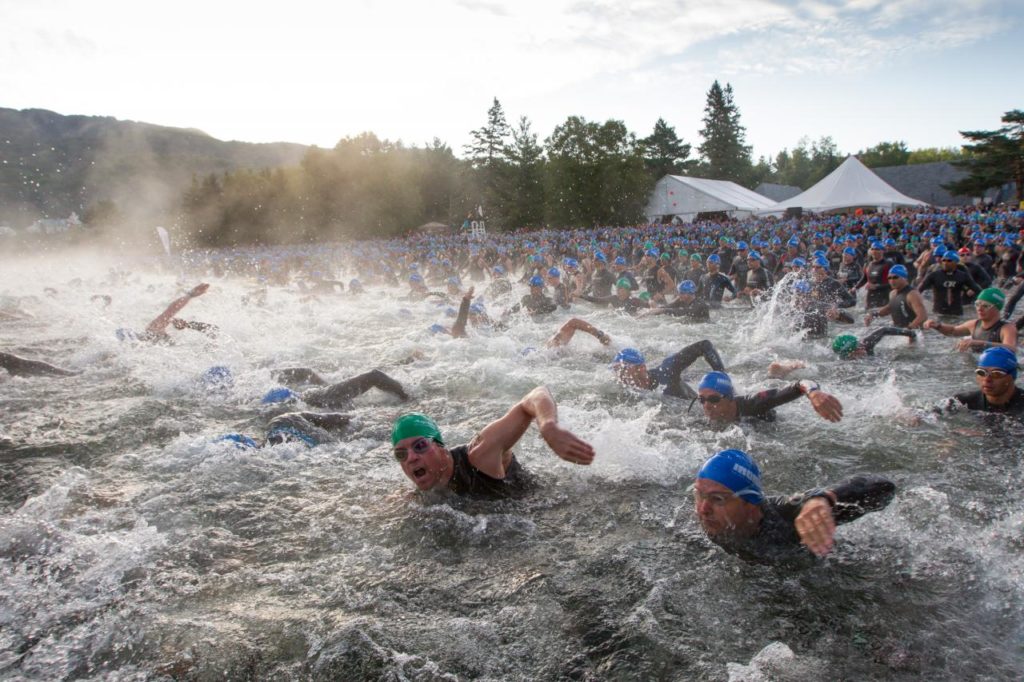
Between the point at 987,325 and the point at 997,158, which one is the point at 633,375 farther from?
the point at 997,158

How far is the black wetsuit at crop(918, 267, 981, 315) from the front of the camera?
8641 mm

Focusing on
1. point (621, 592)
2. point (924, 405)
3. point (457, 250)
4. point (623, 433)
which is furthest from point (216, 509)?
point (457, 250)

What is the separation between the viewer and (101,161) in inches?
4616

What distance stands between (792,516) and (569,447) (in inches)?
51.1

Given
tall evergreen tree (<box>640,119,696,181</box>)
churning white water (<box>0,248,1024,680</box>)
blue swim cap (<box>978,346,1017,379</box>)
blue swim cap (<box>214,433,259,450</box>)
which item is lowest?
churning white water (<box>0,248,1024,680</box>)

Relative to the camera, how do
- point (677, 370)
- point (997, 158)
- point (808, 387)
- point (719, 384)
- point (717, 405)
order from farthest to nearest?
point (997, 158) < point (677, 370) < point (717, 405) < point (719, 384) < point (808, 387)

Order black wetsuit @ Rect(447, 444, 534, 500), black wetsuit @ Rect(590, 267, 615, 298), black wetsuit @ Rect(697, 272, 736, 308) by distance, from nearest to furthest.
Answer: black wetsuit @ Rect(447, 444, 534, 500) → black wetsuit @ Rect(697, 272, 736, 308) → black wetsuit @ Rect(590, 267, 615, 298)

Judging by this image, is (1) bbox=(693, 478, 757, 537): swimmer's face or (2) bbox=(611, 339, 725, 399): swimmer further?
(2) bbox=(611, 339, 725, 399): swimmer

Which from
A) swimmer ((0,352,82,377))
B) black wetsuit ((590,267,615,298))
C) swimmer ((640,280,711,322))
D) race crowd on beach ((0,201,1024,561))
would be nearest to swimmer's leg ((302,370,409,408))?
race crowd on beach ((0,201,1024,561))

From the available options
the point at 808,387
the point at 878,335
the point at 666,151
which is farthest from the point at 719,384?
the point at 666,151

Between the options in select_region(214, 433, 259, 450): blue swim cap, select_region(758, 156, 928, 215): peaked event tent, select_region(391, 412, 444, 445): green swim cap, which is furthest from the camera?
select_region(758, 156, 928, 215): peaked event tent

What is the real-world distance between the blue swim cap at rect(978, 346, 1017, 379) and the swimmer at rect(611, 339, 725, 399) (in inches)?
80.6

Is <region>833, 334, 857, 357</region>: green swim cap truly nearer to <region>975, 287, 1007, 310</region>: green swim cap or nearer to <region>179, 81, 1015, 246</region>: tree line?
<region>975, 287, 1007, 310</region>: green swim cap

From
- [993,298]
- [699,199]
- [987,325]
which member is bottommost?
[987,325]
